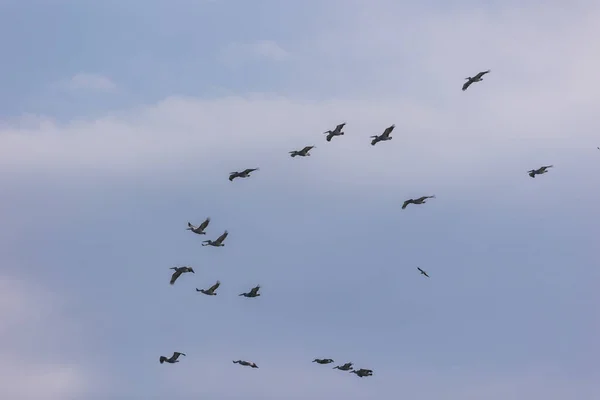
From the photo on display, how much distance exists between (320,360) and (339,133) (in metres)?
25.2

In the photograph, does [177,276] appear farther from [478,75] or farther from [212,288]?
[478,75]

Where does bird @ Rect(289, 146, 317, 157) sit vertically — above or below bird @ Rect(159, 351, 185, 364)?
above

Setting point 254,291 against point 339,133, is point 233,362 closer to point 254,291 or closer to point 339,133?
point 254,291

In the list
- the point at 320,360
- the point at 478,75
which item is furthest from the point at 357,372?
the point at 478,75

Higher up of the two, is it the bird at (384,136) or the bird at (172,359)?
the bird at (384,136)

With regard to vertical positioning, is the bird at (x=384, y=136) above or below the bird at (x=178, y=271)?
above

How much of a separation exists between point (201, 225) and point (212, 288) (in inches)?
397

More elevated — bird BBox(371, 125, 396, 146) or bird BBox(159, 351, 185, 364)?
bird BBox(371, 125, 396, 146)

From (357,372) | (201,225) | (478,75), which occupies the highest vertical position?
(478,75)

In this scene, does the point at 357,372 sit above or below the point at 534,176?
below

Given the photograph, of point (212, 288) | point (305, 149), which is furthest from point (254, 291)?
point (305, 149)

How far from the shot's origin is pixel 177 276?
19325 centimetres

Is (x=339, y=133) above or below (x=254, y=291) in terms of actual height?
above

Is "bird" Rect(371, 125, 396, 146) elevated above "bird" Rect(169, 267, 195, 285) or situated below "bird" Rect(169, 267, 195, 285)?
above
